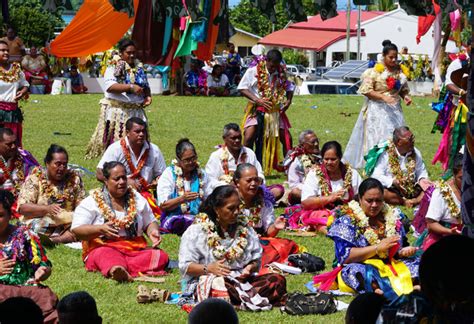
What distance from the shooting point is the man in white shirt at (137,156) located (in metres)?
9.04

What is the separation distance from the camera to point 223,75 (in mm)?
27656

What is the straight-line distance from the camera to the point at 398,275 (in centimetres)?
630

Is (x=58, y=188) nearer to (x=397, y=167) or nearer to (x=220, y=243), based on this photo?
(x=220, y=243)

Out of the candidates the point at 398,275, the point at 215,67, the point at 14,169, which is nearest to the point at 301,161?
the point at 14,169

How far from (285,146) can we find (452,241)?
865 cm

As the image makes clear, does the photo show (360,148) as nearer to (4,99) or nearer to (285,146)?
(285,146)

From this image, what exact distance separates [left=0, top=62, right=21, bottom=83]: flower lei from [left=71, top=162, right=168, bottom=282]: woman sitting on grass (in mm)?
3879

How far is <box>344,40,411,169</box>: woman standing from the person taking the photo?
37.0 ft

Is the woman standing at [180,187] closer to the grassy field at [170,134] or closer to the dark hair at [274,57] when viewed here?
the grassy field at [170,134]

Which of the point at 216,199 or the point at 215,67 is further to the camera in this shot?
the point at 215,67

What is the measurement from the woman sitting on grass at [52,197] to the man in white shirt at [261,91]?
147 inches

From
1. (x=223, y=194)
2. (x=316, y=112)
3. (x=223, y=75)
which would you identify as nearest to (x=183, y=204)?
(x=223, y=194)

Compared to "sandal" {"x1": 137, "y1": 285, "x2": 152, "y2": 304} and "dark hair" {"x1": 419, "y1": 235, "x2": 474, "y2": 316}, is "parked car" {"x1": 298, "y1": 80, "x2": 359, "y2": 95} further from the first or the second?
"dark hair" {"x1": 419, "y1": 235, "x2": 474, "y2": 316}

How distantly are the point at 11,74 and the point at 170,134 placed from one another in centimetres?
609
